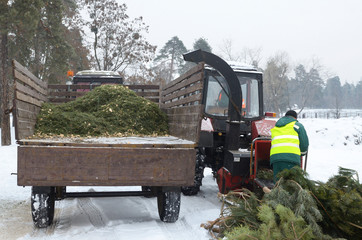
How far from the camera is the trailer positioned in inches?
163

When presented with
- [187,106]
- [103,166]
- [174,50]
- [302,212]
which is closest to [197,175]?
[187,106]

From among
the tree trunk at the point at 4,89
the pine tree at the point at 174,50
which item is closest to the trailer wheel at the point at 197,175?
the tree trunk at the point at 4,89

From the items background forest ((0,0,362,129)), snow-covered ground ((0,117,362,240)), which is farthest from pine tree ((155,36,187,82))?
snow-covered ground ((0,117,362,240))

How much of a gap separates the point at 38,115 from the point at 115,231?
2.11m

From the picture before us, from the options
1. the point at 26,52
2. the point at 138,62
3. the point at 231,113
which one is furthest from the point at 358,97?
the point at 231,113

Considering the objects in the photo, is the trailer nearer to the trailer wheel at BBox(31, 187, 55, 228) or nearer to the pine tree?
the trailer wheel at BBox(31, 187, 55, 228)

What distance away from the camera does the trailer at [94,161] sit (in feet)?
13.6

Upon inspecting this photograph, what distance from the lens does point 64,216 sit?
18.4ft

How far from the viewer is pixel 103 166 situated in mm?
4270

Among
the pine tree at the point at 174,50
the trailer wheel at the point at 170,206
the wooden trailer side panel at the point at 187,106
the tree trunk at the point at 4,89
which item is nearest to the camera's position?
the wooden trailer side panel at the point at 187,106

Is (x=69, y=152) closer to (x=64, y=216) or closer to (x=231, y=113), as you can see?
(x=64, y=216)

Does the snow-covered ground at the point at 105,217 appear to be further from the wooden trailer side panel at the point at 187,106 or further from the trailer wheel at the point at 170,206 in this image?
the wooden trailer side panel at the point at 187,106

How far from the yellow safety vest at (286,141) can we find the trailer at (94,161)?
52.4 inches

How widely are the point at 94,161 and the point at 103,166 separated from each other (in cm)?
12
